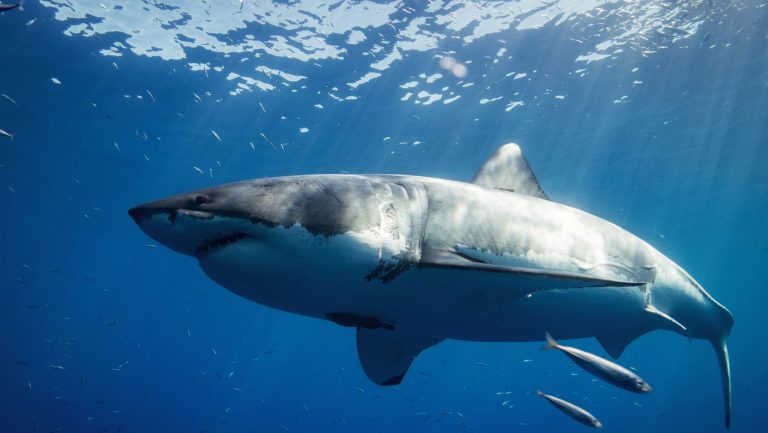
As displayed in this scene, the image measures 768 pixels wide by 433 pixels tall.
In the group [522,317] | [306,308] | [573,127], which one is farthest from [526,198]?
[573,127]

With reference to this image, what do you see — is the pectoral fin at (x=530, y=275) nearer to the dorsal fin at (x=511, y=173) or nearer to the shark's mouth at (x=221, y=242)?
the shark's mouth at (x=221, y=242)

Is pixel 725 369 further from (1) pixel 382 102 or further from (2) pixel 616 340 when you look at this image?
(1) pixel 382 102

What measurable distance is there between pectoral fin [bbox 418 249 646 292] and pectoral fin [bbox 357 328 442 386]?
76.0 inches

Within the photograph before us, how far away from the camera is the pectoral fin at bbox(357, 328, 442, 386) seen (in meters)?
4.58

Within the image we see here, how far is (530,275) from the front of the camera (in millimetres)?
2578

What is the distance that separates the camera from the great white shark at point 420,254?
8.27ft

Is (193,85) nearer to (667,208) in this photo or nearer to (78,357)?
(667,208)

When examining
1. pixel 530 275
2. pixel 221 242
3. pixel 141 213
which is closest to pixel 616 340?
pixel 530 275

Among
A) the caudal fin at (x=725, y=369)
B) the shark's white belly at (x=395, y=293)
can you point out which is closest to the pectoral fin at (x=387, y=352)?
the shark's white belly at (x=395, y=293)

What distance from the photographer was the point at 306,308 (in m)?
3.05

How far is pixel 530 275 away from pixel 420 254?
0.71m

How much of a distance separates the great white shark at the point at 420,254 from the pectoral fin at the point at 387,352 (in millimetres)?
25

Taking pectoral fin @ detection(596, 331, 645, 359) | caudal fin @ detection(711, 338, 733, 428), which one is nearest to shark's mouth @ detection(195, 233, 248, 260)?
pectoral fin @ detection(596, 331, 645, 359)

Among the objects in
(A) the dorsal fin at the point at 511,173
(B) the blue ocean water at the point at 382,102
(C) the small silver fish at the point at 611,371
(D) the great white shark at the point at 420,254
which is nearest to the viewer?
(D) the great white shark at the point at 420,254
